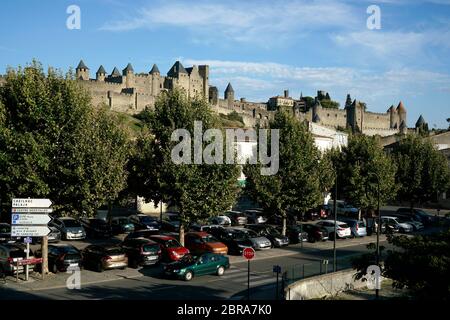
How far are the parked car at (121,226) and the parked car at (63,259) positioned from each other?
39.9 ft

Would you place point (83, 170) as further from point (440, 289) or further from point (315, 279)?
point (440, 289)

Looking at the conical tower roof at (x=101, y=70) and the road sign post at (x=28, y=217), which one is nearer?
the road sign post at (x=28, y=217)

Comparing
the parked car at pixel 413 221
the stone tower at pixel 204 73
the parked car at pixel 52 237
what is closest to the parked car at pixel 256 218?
the parked car at pixel 413 221

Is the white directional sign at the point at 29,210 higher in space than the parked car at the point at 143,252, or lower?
higher

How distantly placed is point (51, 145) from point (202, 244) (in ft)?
37.2

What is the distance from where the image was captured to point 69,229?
3406 cm

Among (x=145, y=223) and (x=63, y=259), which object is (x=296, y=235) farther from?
(x=63, y=259)

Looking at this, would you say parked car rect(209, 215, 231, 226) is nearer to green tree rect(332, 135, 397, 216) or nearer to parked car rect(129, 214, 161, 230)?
parked car rect(129, 214, 161, 230)

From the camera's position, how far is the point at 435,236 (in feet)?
54.0

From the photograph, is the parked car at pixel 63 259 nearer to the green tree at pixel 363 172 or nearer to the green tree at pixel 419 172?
the green tree at pixel 363 172

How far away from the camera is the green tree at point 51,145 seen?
22.1 m

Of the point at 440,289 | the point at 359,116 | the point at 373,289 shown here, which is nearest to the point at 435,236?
the point at 440,289

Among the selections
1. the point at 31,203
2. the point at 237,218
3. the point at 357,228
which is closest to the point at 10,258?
the point at 31,203
